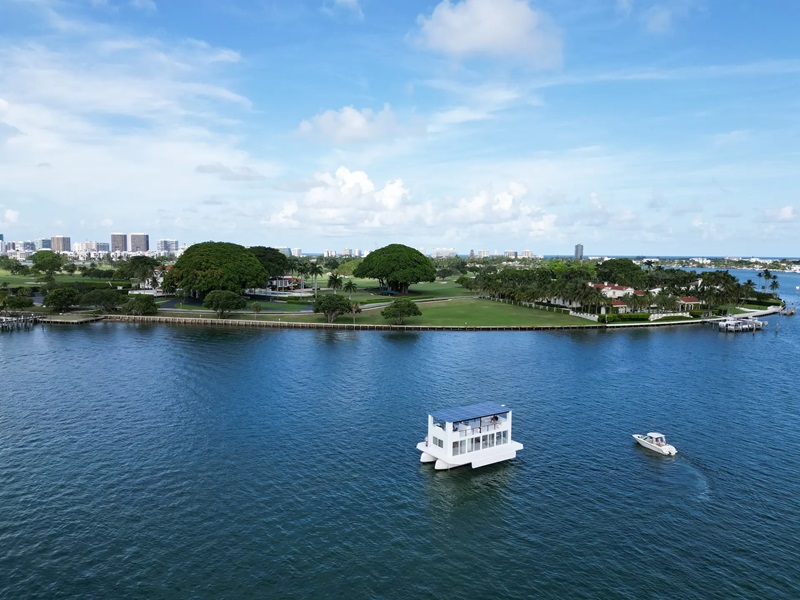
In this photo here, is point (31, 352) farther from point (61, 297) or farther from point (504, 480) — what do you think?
point (504, 480)

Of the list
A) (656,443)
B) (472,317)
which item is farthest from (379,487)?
(472,317)

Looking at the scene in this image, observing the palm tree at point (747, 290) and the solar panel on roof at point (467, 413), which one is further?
the palm tree at point (747, 290)

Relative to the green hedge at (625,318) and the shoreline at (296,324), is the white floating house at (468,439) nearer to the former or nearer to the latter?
the shoreline at (296,324)

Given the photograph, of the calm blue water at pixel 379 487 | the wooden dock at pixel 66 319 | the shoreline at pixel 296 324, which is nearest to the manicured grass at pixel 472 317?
the shoreline at pixel 296 324

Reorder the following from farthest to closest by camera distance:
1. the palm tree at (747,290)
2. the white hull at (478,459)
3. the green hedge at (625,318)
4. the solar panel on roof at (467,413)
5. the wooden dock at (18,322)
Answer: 1. the palm tree at (747,290)
2. the green hedge at (625,318)
3. the wooden dock at (18,322)
4. the solar panel on roof at (467,413)
5. the white hull at (478,459)

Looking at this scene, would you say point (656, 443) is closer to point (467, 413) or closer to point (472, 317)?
point (467, 413)

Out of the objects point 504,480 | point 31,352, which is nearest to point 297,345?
point 31,352

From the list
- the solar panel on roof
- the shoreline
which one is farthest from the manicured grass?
the solar panel on roof
